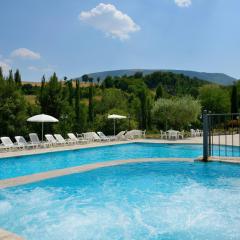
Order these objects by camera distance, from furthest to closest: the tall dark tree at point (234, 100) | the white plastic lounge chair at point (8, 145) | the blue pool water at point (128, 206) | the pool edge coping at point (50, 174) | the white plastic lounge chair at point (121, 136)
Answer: the tall dark tree at point (234, 100) < the white plastic lounge chair at point (121, 136) < the white plastic lounge chair at point (8, 145) < the pool edge coping at point (50, 174) < the blue pool water at point (128, 206)

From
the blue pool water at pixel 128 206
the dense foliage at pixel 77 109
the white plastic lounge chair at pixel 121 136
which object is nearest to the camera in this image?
the blue pool water at pixel 128 206

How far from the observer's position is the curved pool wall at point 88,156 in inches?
519

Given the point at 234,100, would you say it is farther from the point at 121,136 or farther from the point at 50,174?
the point at 50,174

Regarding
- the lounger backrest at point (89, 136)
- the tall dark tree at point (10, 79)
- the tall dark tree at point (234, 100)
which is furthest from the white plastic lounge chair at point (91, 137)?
the tall dark tree at point (234, 100)

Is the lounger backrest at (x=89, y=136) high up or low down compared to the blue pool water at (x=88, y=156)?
up

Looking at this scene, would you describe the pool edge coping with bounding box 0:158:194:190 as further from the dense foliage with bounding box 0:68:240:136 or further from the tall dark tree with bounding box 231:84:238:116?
the tall dark tree with bounding box 231:84:238:116

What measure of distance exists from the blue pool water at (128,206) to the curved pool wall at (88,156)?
2943mm

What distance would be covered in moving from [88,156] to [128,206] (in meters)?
8.89

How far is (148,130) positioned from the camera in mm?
28922

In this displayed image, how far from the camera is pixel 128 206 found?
7977mm

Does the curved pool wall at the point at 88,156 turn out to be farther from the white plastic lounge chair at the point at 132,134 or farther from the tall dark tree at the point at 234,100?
the tall dark tree at the point at 234,100

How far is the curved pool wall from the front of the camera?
1318cm

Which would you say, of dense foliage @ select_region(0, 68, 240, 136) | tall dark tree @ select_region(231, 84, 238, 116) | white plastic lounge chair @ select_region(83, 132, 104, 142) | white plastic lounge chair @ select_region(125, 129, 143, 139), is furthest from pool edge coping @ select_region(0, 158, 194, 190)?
tall dark tree @ select_region(231, 84, 238, 116)

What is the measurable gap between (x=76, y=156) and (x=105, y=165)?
4638mm
